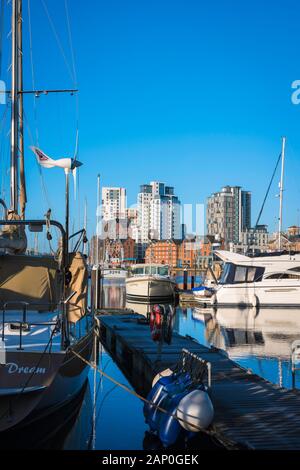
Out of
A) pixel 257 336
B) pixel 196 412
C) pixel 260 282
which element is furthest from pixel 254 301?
pixel 196 412

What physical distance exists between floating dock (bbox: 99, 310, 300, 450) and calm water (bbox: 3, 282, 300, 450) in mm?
1054

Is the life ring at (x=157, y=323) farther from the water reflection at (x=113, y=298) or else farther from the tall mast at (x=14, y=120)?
the water reflection at (x=113, y=298)

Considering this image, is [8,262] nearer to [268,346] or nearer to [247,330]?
[268,346]

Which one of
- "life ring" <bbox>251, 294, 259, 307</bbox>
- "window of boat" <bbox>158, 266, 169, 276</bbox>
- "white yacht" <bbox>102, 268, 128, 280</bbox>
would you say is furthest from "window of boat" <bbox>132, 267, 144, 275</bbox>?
"white yacht" <bbox>102, 268, 128, 280</bbox>

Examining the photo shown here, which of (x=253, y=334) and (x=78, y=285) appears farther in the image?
(x=253, y=334)

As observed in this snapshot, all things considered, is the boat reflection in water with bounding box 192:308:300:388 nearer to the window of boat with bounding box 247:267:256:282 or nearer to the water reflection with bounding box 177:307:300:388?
the water reflection with bounding box 177:307:300:388

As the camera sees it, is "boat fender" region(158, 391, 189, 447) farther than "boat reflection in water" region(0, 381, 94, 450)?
No

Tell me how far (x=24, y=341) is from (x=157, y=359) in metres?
4.61

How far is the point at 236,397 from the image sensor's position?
1132cm

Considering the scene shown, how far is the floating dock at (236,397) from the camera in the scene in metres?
8.88

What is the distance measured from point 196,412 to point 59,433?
3.80m

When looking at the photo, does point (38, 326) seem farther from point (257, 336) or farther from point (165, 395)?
point (257, 336)

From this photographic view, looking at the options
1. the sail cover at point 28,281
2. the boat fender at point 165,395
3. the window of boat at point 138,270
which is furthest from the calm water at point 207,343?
the window of boat at point 138,270

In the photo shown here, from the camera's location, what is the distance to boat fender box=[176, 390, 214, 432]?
9398 millimetres
